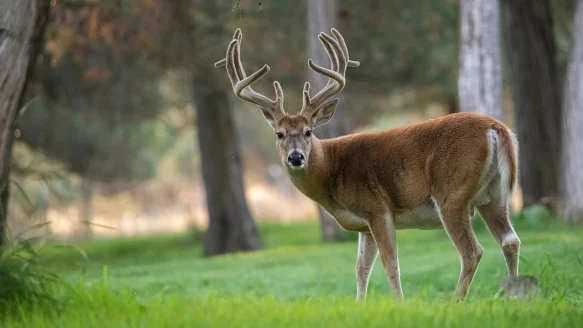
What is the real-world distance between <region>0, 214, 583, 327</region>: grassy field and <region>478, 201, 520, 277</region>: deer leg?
0.37 m

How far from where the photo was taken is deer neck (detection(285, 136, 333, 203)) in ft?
26.3

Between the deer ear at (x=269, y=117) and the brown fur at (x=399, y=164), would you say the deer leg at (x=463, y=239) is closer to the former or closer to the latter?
the brown fur at (x=399, y=164)

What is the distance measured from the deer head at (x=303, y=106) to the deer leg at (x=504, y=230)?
160 cm

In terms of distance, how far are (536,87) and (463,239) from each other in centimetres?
868

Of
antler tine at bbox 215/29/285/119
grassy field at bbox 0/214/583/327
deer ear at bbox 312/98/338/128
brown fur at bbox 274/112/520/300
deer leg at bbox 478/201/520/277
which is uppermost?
antler tine at bbox 215/29/285/119

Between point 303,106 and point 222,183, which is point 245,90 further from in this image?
point 222,183

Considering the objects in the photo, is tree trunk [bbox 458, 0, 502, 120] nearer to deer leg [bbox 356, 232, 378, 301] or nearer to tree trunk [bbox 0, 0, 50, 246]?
deer leg [bbox 356, 232, 378, 301]

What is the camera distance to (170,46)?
52.7 feet

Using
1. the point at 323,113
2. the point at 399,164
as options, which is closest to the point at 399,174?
the point at 399,164

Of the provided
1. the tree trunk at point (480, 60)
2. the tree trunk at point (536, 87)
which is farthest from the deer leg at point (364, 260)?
the tree trunk at point (536, 87)

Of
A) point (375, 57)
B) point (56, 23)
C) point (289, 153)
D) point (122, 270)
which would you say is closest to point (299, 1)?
point (375, 57)

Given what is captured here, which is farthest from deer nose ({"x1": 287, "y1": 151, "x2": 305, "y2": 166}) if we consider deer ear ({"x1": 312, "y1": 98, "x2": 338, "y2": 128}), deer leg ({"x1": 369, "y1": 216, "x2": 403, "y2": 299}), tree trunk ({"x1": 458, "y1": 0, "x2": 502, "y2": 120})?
tree trunk ({"x1": 458, "y1": 0, "x2": 502, "y2": 120})

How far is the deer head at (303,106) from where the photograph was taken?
8008 mm

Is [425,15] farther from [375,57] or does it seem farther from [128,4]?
[128,4]
